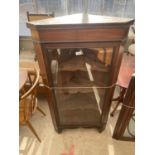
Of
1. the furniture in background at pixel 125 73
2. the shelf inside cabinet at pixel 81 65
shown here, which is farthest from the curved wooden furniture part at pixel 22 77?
the furniture in background at pixel 125 73

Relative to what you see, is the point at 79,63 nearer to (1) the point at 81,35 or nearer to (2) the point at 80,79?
(2) the point at 80,79

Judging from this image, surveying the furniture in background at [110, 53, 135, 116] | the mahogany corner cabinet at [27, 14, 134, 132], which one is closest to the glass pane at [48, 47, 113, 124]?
the mahogany corner cabinet at [27, 14, 134, 132]

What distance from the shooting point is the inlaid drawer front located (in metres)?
0.98

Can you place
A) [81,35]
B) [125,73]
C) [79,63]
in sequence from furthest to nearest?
[125,73], [79,63], [81,35]

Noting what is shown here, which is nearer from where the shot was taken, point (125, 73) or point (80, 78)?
point (80, 78)

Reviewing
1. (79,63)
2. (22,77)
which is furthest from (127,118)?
(22,77)

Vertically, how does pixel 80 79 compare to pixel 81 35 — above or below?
below

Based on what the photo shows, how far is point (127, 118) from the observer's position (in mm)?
1499

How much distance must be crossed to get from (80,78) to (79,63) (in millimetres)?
153

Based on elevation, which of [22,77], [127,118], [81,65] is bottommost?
[127,118]

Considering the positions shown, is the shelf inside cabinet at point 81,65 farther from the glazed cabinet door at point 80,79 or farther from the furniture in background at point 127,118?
the furniture in background at point 127,118

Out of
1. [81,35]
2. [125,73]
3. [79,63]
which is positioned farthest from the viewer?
[125,73]

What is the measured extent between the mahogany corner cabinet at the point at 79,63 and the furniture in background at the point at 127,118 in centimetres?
14
